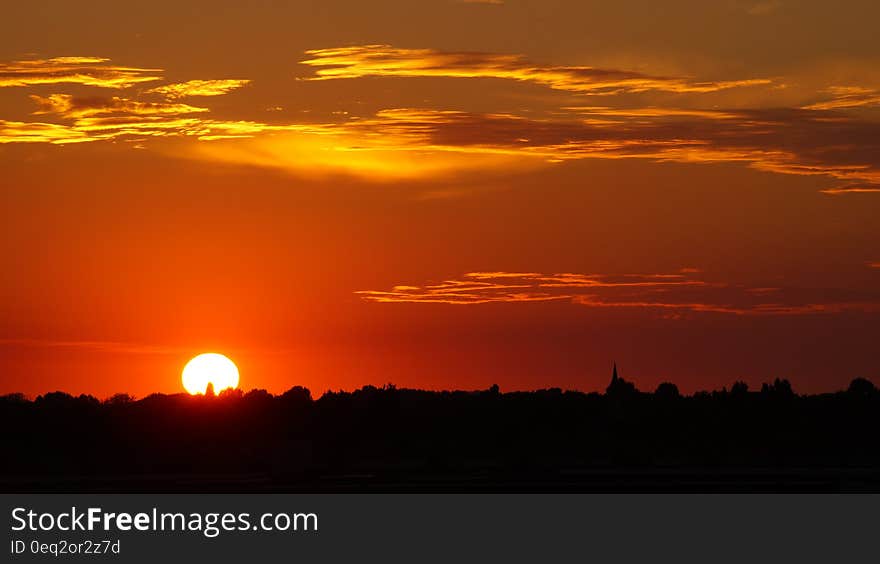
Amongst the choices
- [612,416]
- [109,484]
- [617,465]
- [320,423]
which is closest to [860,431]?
[612,416]

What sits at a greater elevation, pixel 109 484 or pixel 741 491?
pixel 109 484

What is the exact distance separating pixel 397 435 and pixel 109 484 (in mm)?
65757

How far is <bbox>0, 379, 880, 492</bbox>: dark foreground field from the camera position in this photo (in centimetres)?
11994

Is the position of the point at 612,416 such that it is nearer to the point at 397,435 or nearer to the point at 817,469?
the point at 397,435

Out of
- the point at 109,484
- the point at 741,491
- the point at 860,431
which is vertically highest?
the point at 860,431

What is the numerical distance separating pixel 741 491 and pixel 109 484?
44933mm

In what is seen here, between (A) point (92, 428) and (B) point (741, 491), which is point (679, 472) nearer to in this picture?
(B) point (741, 491)

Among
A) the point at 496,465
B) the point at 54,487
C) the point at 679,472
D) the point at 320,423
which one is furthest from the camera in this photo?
the point at 320,423

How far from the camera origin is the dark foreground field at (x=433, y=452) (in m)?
120

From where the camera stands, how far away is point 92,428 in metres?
179

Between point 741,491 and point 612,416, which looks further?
point 612,416

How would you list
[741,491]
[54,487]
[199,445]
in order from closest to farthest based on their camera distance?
1. [741,491]
2. [54,487]
3. [199,445]

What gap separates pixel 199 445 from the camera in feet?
573

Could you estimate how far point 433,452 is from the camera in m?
164
